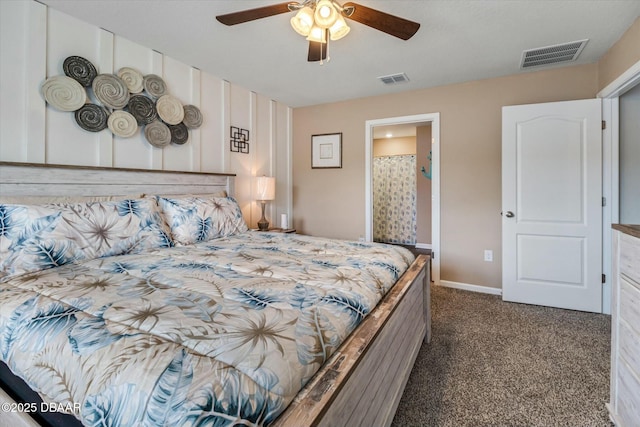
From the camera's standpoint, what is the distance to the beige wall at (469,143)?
3070mm

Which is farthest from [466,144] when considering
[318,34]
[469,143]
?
[318,34]

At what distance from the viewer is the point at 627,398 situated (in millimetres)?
1295

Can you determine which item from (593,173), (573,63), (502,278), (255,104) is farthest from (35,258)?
(573,63)

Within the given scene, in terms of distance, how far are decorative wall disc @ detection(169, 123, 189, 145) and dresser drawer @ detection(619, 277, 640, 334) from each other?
330cm

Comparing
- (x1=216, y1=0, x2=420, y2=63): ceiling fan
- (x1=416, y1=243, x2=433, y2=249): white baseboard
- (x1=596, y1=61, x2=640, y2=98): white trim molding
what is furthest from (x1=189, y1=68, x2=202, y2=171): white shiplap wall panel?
(x1=416, y1=243, x2=433, y2=249): white baseboard

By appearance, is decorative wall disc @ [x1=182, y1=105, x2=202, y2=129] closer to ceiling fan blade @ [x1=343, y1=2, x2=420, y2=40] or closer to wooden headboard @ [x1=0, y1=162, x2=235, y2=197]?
wooden headboard @ [x1=0, y1=162, x2=235, y2=197]

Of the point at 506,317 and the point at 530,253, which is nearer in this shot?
the point at 506,317

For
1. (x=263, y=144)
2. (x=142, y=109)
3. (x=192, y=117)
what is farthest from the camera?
(x=263, y=144)

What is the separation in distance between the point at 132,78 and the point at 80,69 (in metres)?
0.37

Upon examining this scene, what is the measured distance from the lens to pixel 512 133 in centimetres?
297

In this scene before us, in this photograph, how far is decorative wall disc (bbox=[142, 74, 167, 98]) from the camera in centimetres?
257

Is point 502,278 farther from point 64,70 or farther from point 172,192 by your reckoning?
point 64,70

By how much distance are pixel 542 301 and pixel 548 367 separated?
4.16 feet

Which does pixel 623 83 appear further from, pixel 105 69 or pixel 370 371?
pixel 105 69
